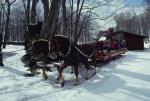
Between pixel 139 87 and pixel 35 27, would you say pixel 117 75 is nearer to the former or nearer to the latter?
pixel 139 87

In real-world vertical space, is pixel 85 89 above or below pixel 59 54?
below

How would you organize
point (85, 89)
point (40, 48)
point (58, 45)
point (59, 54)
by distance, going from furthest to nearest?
point (40, 48) < point (59, 54) < point (58, 45) < point (85, 89)

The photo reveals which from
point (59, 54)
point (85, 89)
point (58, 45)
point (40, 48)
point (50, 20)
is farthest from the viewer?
point (50, 20)

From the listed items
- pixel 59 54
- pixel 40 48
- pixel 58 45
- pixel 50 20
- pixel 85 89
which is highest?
pixel 50 20

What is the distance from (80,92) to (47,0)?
9631 mm

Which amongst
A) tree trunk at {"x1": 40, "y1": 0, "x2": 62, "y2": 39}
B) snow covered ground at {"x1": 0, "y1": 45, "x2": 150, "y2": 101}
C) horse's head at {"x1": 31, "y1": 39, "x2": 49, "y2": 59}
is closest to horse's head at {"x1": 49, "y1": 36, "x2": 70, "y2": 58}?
snow covered ground at {"x1": 0, "y1": 45, "x2": 150, "y2": 101}

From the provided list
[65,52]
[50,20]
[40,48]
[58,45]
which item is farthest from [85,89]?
[50,20]

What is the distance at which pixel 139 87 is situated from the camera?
9875mm

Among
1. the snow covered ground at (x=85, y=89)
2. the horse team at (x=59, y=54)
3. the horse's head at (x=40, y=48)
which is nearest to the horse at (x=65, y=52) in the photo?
the horse team at (x=59, y=54)

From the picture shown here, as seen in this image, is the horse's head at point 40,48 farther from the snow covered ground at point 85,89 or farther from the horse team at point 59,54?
the snow covered ground at point 85,89

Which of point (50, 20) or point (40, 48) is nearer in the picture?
point (40, 48)

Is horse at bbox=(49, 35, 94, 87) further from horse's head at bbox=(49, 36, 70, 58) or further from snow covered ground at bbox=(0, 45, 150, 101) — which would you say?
snow covered ground at bbox=(0, 45, 150, 101)

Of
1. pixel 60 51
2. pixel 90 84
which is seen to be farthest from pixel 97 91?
pixel 60 51

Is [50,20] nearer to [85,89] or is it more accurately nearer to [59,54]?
[59,54]
